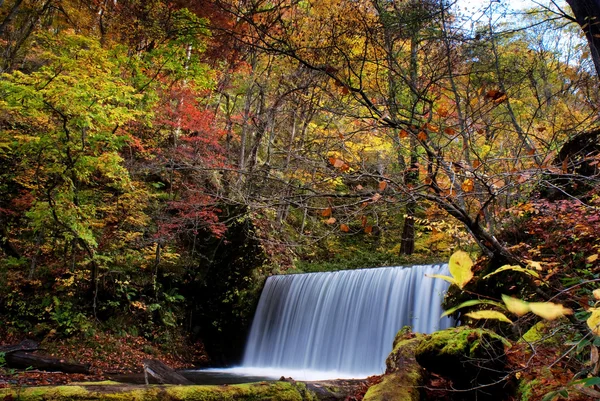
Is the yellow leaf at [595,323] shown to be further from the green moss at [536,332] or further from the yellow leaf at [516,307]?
the green moss at [536,332]

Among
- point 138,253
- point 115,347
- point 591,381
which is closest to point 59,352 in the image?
point 115,347

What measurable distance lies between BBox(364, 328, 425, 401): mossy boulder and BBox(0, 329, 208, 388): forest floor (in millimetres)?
5307

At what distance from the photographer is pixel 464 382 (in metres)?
3.34

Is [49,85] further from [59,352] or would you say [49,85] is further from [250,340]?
[250,340]

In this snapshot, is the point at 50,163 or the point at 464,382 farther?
the point at 50,163

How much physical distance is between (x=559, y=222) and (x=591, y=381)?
402 cm

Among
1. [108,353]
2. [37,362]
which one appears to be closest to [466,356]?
[37,362]

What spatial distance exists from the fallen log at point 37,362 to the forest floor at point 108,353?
31 cm

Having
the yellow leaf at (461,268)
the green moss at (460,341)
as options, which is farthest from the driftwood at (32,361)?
the yellow leaf at (461,268)

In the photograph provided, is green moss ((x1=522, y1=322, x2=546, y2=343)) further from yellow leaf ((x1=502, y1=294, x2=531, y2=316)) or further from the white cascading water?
the white cascading water

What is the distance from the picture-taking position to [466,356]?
310 centimetres

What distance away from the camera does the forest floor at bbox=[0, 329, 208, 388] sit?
8.05m

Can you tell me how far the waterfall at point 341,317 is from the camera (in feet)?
27.5

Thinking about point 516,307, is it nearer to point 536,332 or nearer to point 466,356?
point 466,356
